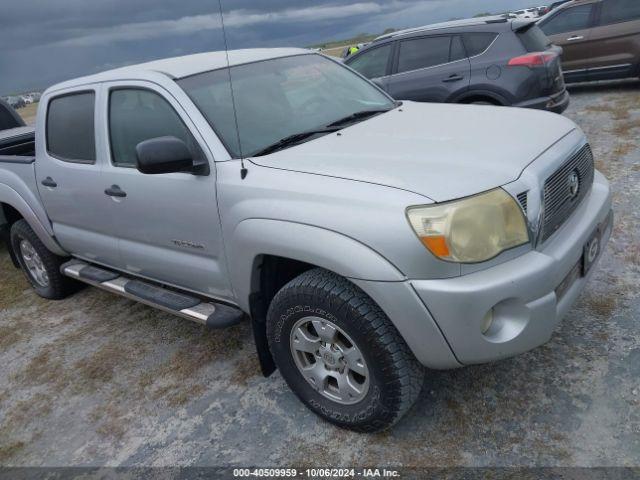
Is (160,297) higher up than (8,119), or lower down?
lower down

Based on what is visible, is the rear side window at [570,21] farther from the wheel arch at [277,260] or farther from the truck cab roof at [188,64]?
the wheel arch at [277,260]

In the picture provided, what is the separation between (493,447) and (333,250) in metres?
1.17

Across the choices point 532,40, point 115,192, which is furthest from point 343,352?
point 532,40

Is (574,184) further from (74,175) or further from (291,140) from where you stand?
(74,175)

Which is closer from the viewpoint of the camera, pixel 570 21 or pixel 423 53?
pixel 423 53

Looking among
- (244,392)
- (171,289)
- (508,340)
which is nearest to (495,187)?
(508,340)

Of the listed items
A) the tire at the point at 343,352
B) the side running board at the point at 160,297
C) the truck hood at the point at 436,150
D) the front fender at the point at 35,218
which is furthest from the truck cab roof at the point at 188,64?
the tire at the point at 343,352

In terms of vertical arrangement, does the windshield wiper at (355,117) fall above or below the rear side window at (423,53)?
above

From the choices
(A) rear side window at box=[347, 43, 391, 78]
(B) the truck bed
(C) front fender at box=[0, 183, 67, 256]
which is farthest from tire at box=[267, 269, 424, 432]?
(A) rear side window at box=[347, 43, 391, 78]

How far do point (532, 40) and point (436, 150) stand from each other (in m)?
4.94

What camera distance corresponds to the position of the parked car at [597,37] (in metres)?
8.92

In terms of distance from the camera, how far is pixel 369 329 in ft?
7.64

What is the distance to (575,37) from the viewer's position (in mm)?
9477

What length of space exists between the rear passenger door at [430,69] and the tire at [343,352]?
16.3 ft
